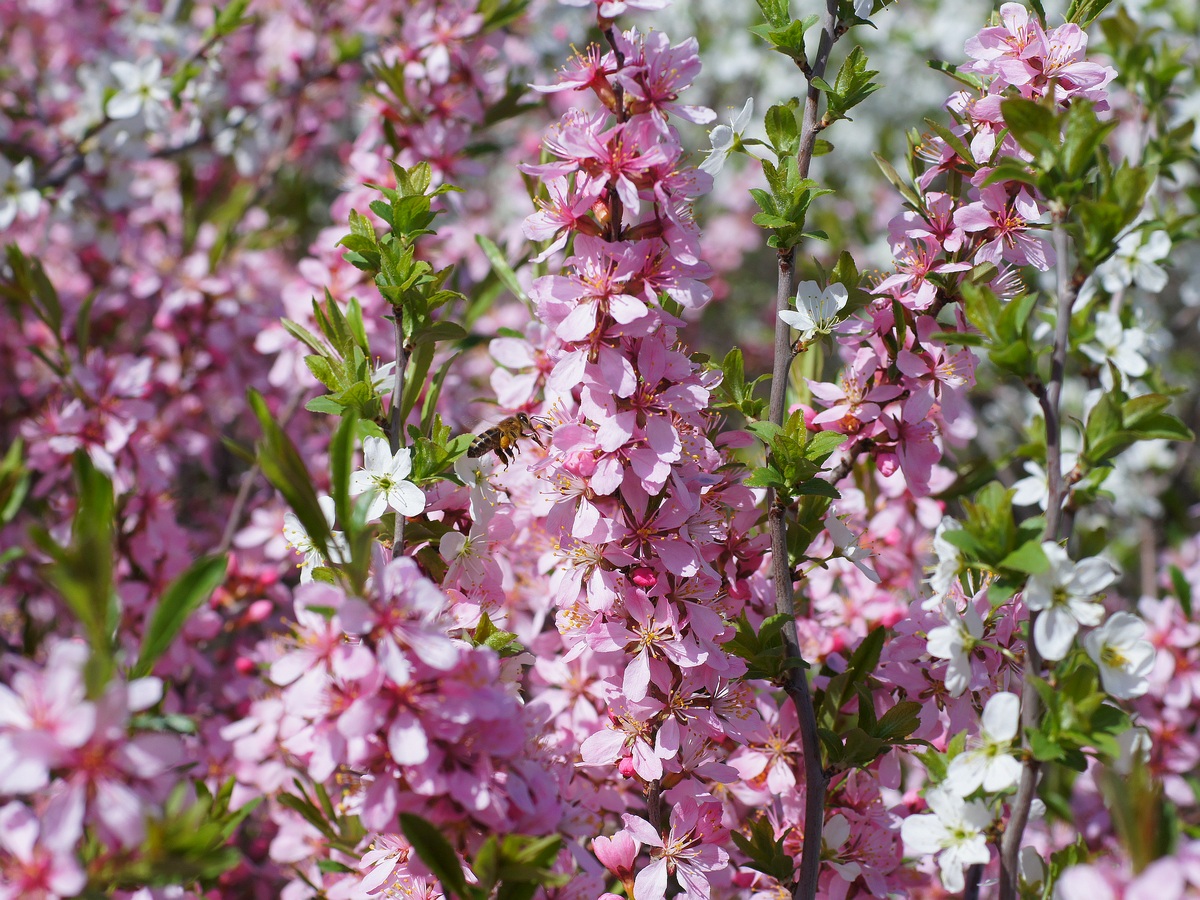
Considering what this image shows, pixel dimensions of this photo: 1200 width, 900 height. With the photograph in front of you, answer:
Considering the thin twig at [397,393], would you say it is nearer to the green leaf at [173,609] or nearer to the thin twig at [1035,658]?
the green leaf at [173,609]

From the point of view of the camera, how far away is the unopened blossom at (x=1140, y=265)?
251 centimetres

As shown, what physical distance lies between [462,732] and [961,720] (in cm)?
92

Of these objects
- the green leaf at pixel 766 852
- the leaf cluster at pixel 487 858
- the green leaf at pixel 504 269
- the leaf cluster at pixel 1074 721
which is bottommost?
the green leaf at pixel 766 852

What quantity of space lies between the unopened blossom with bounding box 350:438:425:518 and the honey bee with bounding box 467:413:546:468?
0.34m

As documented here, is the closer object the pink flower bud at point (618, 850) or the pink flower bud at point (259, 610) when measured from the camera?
the pink flower bud at point (618, 850)

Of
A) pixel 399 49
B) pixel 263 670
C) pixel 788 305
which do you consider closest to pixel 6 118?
pixel 399 49

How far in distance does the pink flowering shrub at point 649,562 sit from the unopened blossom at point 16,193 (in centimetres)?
48

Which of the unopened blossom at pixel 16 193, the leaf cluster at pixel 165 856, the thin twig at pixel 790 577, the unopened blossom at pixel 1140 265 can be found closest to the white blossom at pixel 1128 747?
the thin twig at pixel 790 577

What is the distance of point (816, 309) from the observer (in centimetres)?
170

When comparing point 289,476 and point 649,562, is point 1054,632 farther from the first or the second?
point 289,476

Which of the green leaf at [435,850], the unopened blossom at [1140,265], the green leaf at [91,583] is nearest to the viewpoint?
the green leaf at [91,583]

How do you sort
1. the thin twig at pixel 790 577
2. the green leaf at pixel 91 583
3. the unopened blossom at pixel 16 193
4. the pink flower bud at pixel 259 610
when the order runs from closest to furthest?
the green leaf at pixel 91 583, the thin twig at pixel 790 577, the pink flower bud at pixel 259 610, the unopened blossom at pixel 16 193

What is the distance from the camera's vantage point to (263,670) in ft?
8.07

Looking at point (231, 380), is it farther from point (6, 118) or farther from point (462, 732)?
point (462, 732)
